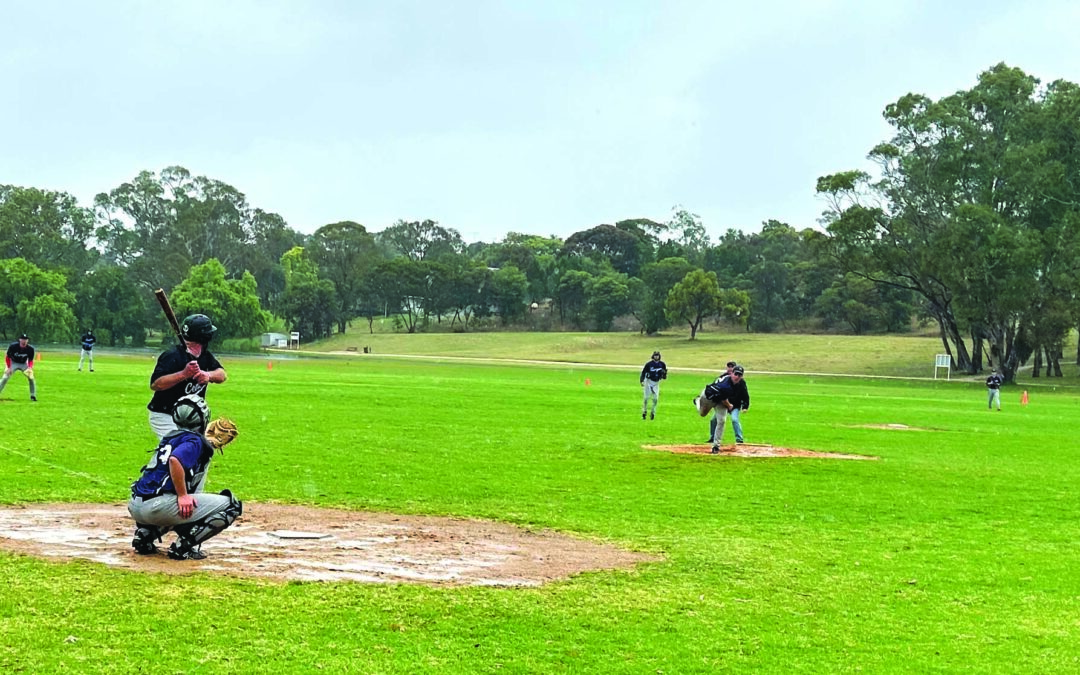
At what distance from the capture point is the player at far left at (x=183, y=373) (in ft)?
31.0

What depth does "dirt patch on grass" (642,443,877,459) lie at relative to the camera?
74.6 feet

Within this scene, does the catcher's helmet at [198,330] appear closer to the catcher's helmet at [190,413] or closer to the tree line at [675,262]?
the catcher's helmet at [190,413]

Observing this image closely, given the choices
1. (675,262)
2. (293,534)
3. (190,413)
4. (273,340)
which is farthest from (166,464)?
(675,262)

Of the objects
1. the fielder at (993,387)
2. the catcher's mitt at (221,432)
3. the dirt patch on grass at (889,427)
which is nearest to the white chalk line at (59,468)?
the catcher's mitt at (221,432)

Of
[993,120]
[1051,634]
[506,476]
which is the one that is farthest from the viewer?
[993,120]

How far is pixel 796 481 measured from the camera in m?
18.6

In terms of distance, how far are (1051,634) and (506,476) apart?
34.9 ft

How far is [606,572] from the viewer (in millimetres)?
10227

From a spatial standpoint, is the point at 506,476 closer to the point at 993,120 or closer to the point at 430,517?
the point at 430,517

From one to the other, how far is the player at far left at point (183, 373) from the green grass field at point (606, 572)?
1.50 m

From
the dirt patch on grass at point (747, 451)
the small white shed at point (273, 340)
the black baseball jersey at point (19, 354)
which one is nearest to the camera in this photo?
the dirt patch on grass at point (747, 451)

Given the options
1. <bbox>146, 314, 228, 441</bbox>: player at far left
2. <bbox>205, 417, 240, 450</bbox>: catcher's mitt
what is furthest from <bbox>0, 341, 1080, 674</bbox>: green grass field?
<bbox>146, 314, 228, 441</bbox>: player at far left

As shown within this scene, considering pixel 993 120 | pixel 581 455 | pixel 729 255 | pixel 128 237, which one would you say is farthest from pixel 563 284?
pixel 581 455

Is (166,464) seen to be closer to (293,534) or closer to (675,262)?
(293,534)
